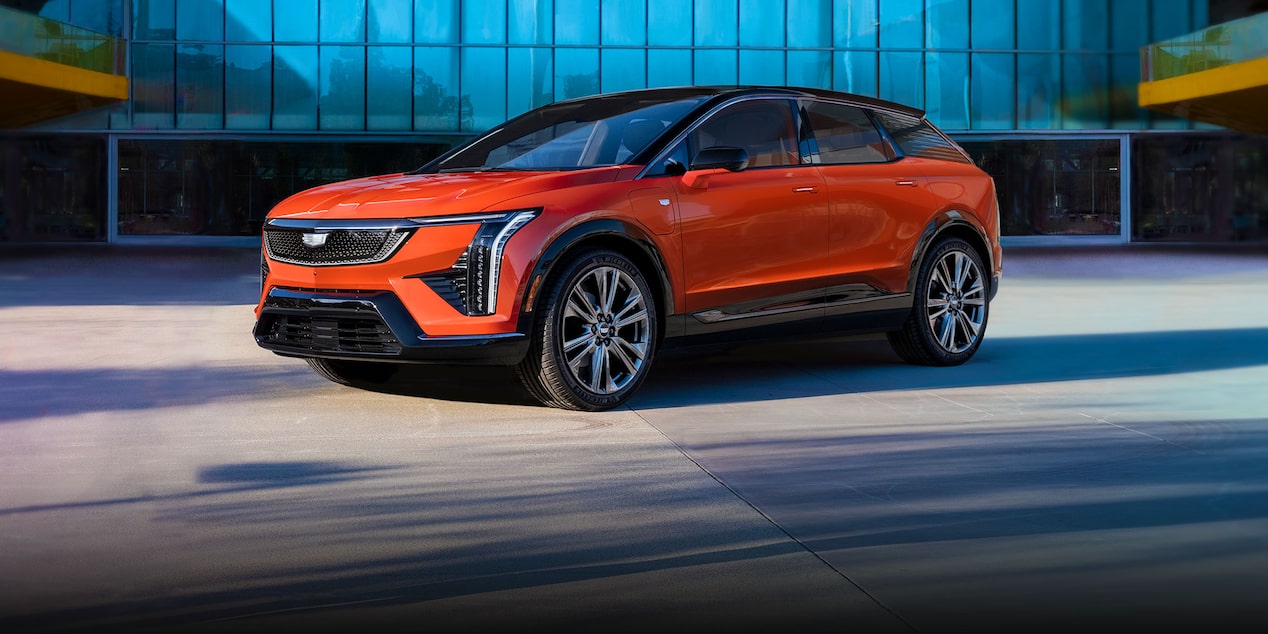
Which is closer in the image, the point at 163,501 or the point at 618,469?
the point at 163,501

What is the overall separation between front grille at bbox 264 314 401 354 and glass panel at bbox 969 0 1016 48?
3239 cm

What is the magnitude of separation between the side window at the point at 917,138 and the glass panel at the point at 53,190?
31921mm

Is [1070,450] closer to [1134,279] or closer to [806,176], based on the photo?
[806,176]

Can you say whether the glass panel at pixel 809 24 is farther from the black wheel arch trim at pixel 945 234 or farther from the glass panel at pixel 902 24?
the black wheel arch trim at pixel 945 234

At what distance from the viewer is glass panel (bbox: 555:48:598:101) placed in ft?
123

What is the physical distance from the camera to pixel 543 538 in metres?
5.20

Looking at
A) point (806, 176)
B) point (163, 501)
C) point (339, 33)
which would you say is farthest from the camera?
point (339, 33)

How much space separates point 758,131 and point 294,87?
29620 mm

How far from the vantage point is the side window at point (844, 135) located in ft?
31.6

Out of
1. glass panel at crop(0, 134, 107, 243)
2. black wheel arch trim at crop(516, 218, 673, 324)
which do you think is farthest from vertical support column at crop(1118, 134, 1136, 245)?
black wheel arch trim at crop(516, 218, 673, 324)

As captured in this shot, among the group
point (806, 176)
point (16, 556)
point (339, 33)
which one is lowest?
point (16, 556)

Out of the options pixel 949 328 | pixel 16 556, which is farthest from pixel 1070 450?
pixel 16 556

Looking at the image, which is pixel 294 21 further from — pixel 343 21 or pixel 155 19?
pixel 155 19

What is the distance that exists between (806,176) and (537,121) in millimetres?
1673
